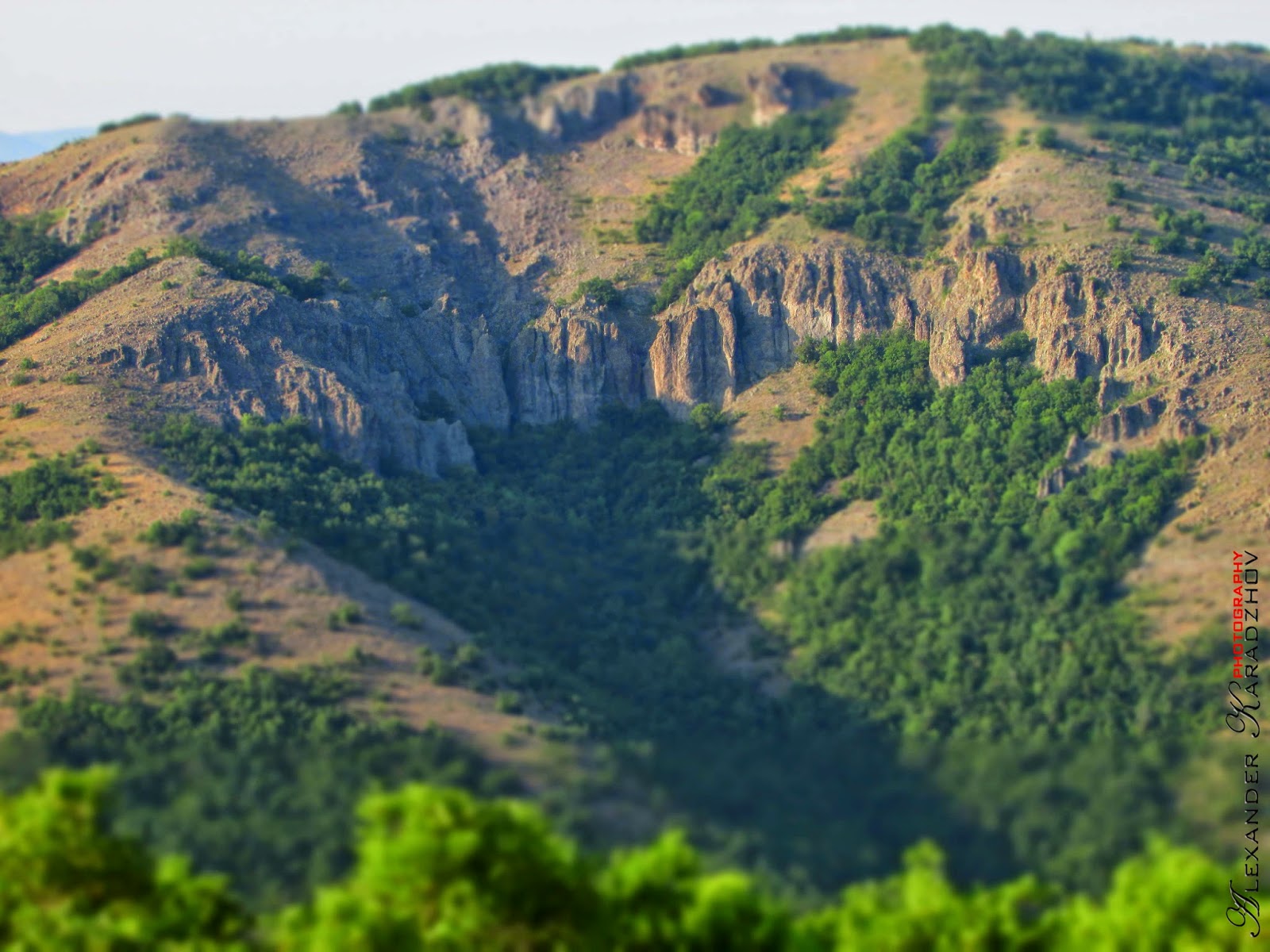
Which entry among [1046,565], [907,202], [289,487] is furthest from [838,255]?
[289,487]

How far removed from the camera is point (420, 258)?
106m

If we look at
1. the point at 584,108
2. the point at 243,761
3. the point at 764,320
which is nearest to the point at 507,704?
the point at 243,761

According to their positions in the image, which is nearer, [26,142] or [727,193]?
[727,193]

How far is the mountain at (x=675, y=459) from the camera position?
61531mm

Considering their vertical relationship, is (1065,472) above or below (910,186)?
below

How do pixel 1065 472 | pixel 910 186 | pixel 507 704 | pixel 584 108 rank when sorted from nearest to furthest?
pixel 507 704 < pixel 1065 472 < pixel 910 186 < pixel 584 108

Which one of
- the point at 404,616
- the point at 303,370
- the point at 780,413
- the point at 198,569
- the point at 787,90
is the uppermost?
the point at 787,90

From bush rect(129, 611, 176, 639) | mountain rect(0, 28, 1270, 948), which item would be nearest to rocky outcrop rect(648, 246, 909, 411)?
mountain rect(0, 28, 1270, 948)

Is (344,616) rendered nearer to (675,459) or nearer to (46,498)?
(46,498)

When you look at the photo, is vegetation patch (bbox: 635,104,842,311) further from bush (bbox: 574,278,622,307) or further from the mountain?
bush (bbox: 574,278,622,307)

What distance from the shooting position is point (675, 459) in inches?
3656

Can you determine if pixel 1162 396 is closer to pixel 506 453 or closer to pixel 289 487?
pixel 506 453

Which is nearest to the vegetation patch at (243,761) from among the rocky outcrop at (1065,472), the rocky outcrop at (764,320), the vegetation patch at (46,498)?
the vegetation patch at (46,498)

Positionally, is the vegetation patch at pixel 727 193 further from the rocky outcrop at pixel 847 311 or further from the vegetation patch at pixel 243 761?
the vegetation patch at pixel 243 761
